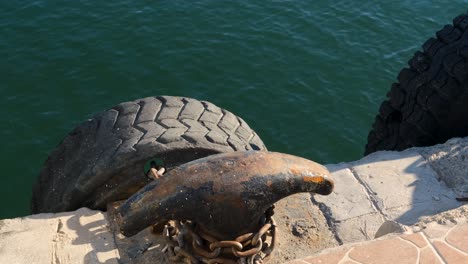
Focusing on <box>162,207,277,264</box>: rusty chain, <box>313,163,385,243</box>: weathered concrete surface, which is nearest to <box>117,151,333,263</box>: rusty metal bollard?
<box>162,207,277,264</box>: rusty chain

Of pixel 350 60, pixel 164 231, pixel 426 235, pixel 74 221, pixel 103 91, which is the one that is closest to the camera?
pixel 426 235

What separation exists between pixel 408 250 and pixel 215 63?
317 inches

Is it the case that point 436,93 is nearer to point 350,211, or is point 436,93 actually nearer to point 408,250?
point 350,211

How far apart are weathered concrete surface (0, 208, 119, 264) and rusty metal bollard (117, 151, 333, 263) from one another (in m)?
0.85

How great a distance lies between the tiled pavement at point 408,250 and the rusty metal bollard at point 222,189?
1.59 ft

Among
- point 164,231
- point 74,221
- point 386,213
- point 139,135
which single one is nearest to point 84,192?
point 74,221

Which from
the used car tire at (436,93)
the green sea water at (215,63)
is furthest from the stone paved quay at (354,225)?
the green sea water at (215,63)

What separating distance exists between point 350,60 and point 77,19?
18.0 feet

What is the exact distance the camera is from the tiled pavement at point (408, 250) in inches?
181

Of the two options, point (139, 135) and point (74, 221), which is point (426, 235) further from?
point (74, 221)

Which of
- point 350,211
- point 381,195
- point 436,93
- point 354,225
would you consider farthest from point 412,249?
point 436,93

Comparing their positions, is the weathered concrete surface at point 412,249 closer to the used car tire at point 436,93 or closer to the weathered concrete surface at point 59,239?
the weathered concrete surface at point 59,239

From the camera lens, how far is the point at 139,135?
5.88 meters

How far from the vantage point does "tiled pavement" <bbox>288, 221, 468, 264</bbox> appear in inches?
181
